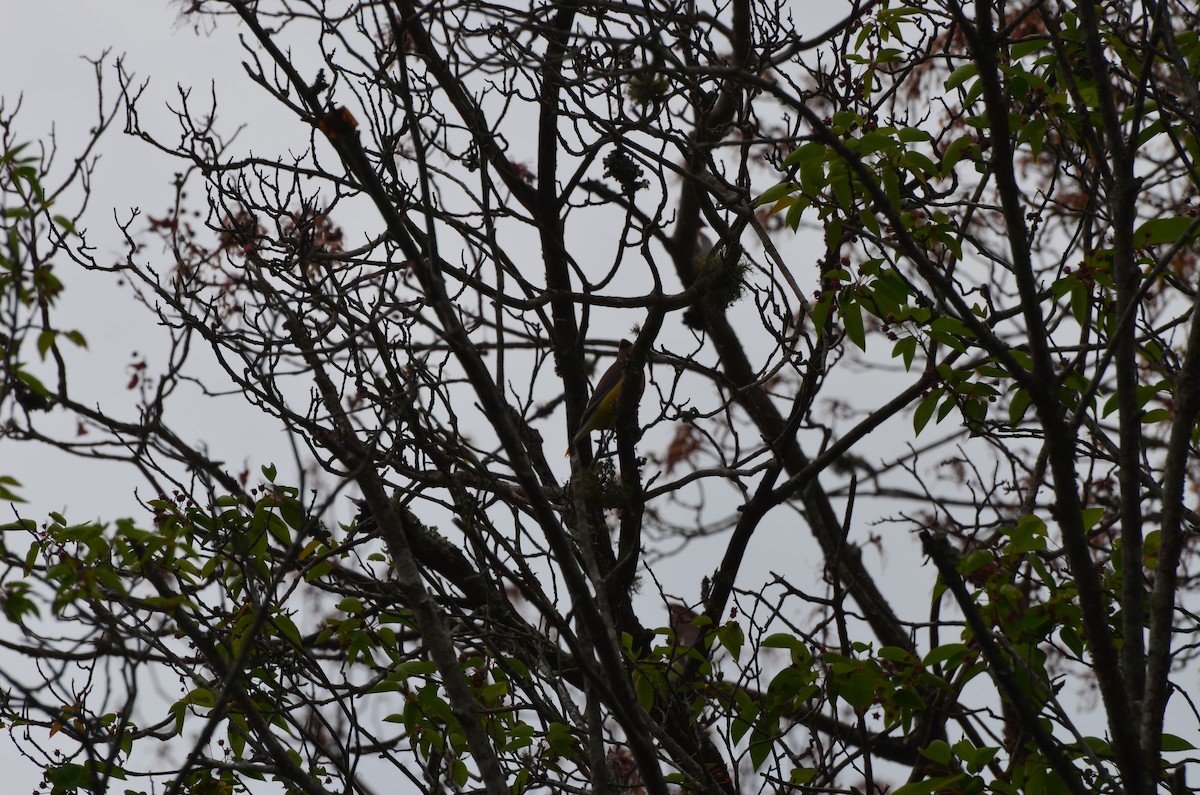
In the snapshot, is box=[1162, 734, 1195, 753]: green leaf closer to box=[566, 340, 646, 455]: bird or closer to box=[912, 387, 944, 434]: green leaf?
box=[912, 387, 944, 434]: green leaf

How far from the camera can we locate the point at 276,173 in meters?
5.48

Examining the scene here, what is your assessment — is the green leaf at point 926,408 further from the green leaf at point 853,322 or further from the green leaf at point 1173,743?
the green leaf at point 1173,743

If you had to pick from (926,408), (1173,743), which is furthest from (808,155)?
(1173,743)

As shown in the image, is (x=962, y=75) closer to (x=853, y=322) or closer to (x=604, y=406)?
(x=853, y=322)

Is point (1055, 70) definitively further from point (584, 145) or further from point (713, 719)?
point (713, 719)

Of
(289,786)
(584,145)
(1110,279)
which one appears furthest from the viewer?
(584,145)

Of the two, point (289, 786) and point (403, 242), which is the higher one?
point (403, 242)

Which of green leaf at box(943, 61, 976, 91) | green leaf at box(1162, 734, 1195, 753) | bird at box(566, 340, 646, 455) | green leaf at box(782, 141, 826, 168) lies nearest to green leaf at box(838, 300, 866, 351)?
green leaf at box(782, 141, 826, 168)

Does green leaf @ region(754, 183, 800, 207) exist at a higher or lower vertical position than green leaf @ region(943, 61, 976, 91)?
lower

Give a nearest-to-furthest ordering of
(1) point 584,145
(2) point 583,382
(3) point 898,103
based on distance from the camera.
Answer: (1) point 584,145 < (2) point 583,382 < (3) point 898,103

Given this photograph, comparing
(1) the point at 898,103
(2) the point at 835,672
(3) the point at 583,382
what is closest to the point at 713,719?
(2) the point at 835,672

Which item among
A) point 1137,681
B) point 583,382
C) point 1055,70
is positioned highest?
point 583,382

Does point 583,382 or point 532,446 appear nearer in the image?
point 532,446

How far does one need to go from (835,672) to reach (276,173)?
3.67 metres
